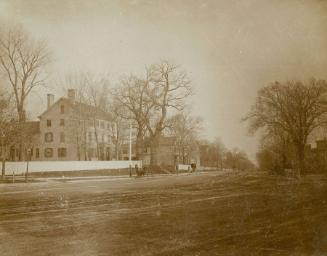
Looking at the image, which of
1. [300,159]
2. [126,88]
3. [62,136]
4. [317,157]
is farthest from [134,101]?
[62,136]

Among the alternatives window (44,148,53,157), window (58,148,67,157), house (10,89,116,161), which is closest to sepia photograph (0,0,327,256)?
house (10,89,116,161)

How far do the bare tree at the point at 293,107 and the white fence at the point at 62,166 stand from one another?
12912mm

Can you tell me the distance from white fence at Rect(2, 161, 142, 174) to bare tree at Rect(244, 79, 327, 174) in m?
12.9

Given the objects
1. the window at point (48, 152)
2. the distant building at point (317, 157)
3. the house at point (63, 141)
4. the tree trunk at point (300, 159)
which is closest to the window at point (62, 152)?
the house at point (63, 141)

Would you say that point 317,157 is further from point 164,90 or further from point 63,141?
point 63,141

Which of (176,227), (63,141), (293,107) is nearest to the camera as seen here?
(176,227)

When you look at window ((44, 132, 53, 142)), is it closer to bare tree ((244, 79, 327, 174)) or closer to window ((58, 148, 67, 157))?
window ((58, 148, 67, 157))

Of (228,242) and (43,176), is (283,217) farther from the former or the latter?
(43,176)

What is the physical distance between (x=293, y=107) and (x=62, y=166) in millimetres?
16423

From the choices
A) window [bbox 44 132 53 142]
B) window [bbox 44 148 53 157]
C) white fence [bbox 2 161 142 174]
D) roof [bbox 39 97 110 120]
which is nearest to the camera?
roof [bbox 39 97 110 120]

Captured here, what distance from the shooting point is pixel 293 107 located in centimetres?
558

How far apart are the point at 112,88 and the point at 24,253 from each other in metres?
3.03

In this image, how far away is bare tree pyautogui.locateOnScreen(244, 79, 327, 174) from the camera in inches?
219

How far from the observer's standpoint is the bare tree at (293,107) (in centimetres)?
555
